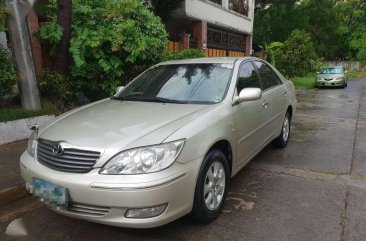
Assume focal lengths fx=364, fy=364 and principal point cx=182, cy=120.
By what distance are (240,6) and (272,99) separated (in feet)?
49.1

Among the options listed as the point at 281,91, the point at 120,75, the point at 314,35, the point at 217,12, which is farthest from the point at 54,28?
the point at 314,35

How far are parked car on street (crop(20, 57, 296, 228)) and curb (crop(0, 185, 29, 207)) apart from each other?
823 mm

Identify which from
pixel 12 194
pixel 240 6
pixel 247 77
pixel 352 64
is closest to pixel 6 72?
pixel 12 194

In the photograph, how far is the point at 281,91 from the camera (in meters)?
5.58

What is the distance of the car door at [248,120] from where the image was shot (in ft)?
13.0

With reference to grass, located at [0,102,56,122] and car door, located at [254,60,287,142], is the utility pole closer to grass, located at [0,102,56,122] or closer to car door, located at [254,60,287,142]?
grass, located at [0,102,56,122]

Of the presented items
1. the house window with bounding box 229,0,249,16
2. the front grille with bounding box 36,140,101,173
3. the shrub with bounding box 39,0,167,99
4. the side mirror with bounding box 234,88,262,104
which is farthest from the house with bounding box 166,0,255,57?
the front grille with bounding box 36,140,101,173

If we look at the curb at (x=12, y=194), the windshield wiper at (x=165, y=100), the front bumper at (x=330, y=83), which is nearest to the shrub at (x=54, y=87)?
the curb at (x=12, y=194)

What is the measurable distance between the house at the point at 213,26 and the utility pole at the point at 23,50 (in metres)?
6.28

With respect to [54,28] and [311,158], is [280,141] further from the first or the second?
[54,28]

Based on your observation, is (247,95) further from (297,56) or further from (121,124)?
(297,56)

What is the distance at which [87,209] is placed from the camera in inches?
113

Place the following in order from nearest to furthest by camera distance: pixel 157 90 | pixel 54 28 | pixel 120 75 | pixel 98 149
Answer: pixel 98 149 < pixel 157 90 < pixel 54 28 < pixel 120 75

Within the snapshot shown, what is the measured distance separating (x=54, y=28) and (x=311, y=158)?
497 cm
